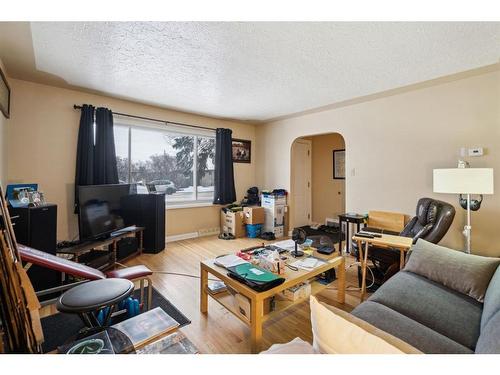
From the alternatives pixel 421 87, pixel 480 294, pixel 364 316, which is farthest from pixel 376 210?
pixel 364 316

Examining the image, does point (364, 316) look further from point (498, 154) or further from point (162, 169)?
point (162, 169)

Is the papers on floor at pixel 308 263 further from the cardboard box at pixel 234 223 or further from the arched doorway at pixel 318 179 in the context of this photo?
the arched doorway at pixel 318 179

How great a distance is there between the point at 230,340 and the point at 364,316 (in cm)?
97

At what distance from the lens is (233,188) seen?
4883 mm

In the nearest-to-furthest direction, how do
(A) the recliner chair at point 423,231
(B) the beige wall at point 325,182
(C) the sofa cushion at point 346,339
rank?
1. (C) the sofa cushion at point 346,339
2. (A) the recliner chair at point 423,231
3. (B) the beige wall at point 325,182

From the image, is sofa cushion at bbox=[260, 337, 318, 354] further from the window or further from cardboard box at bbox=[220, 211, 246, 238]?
cardboard box at bbox=[220, 211, 246, 238]

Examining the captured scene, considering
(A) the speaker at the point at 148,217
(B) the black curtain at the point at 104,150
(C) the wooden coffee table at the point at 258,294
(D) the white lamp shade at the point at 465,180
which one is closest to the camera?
(C) the wooden coffee table at the point at 258,294

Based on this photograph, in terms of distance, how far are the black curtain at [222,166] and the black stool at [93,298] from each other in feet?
10.2

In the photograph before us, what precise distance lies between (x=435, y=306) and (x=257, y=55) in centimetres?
239

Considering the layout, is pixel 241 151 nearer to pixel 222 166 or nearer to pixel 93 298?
pixel 222 166

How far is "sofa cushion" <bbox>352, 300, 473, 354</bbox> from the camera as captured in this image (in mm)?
1103

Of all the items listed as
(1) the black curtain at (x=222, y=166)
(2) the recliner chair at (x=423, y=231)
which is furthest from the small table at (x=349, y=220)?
(1) the black curtain at (x=222, y=166)

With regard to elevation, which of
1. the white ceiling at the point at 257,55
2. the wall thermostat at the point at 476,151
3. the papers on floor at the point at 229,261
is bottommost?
the papers on floor at the point at 229,261

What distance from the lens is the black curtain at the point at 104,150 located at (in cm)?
328
